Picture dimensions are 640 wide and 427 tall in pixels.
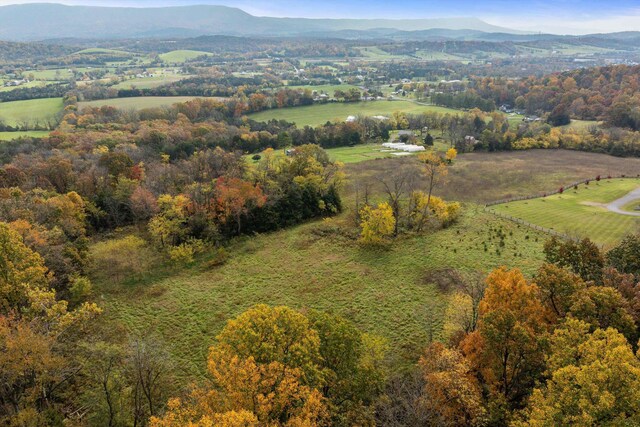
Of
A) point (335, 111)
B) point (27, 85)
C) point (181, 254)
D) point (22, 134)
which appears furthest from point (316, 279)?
point (27, 85)

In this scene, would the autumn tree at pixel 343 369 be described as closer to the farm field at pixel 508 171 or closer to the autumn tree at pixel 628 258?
the autumn tree at pixel 628 258

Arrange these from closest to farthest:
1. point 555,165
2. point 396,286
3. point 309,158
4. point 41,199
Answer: point 396,286 → point 41,199 → point 309,158 → point 555,165

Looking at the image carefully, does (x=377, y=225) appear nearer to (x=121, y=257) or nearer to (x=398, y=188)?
(x=398, y=188)

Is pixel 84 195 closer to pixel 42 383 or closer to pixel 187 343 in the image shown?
pixel 187 343

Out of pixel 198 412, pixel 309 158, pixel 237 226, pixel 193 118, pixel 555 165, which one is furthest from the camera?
pixel 193 118

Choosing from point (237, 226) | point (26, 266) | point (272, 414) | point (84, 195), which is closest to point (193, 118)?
point (84, 195)
